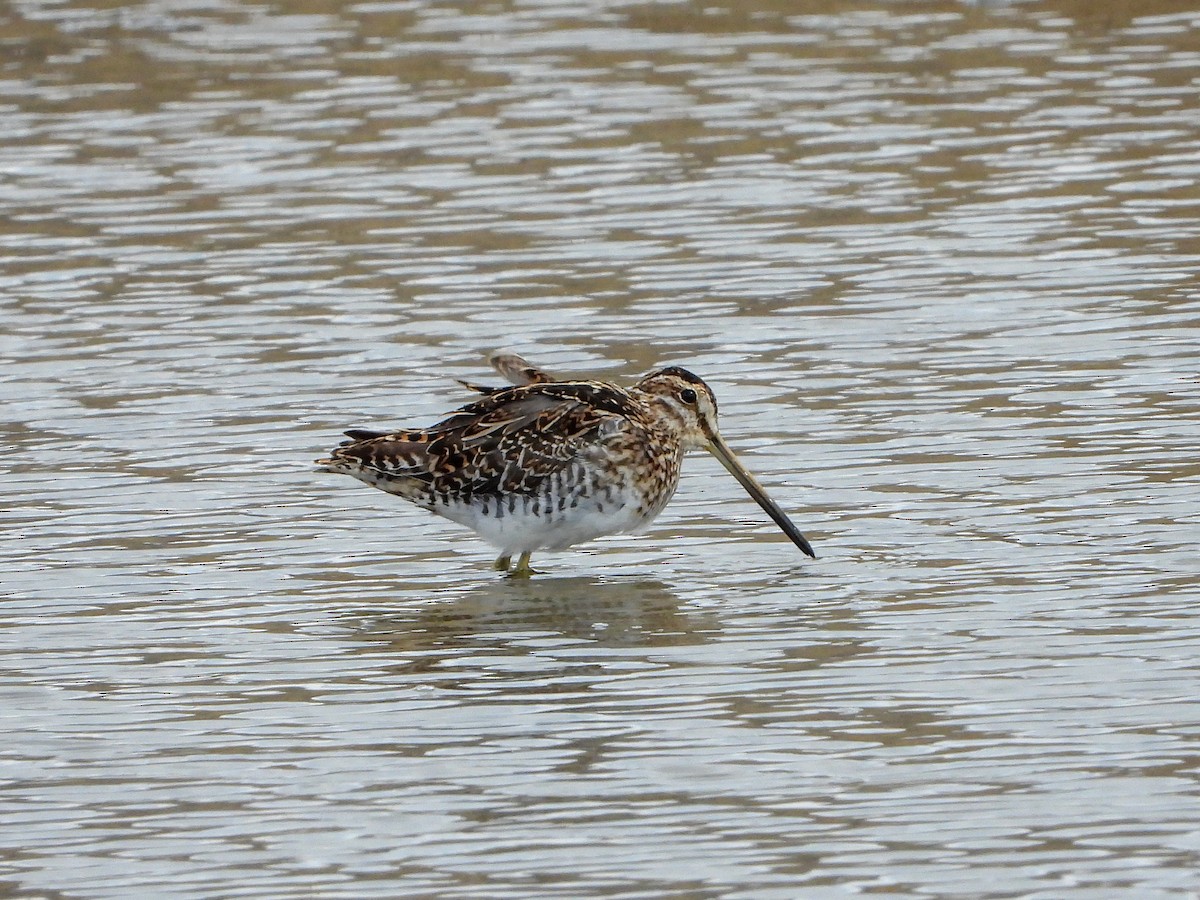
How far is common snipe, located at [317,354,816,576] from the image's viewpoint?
10.3 m

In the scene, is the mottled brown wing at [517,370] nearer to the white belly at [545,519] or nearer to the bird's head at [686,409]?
the bird's head at [686,409]

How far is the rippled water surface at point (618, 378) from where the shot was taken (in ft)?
24.2

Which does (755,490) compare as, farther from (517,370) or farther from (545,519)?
(517,370)

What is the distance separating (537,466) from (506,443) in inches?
7.1

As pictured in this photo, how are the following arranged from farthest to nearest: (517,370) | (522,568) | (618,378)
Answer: (618,378) < (517,370) < (522,568)

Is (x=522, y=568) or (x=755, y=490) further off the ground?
(x=755, y=490)

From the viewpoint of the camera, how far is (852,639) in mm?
9047

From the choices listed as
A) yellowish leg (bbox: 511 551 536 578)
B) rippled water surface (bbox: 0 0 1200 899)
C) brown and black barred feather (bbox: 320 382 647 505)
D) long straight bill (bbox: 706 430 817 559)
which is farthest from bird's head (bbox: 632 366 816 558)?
yellowish leg (bbox: 511 551 536 578)

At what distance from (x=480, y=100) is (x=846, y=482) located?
9.16 meters

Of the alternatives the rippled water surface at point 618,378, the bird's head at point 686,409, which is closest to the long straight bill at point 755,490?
the bird's head at point 686,409

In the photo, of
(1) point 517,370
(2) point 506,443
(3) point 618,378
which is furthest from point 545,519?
(3) point 618,378

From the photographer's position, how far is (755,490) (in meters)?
10.8

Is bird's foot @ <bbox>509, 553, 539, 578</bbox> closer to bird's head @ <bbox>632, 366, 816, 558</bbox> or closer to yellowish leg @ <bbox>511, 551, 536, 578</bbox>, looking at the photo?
yellowish leg @ <bbox>511, 551, 536, 578</bbox>

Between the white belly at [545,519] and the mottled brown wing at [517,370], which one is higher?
the mottled brown wing at [517,370]
